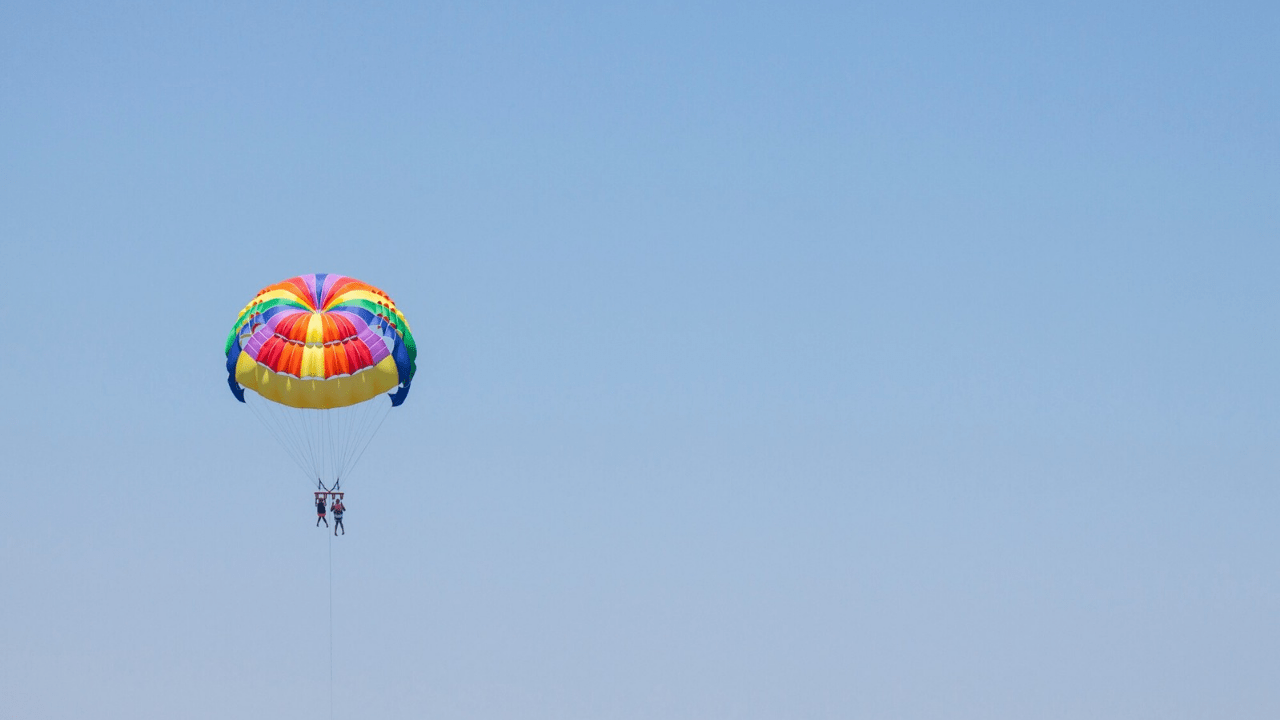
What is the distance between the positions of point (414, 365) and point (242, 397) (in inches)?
201

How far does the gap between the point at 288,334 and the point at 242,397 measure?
3020 mm

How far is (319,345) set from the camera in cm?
10506

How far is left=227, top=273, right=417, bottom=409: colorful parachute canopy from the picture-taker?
10512cm

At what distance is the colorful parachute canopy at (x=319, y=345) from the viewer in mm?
105125

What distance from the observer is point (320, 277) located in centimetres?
10712

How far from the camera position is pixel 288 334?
105062mm

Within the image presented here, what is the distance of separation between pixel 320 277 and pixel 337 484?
615 centimetres

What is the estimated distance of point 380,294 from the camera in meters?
107

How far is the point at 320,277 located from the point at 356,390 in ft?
11.8

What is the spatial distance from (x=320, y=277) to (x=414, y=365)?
3791 mm

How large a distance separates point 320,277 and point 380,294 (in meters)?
1.81

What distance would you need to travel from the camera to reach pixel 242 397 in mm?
106938

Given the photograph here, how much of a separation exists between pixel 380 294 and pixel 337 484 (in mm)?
5787

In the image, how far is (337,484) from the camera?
10806cm
